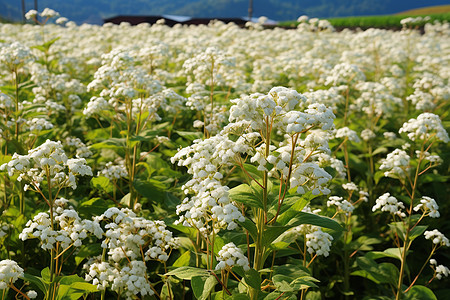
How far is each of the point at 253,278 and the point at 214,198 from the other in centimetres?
56

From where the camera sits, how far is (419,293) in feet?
14.0

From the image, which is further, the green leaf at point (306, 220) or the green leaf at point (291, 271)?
the green leaf at point (291, 271)

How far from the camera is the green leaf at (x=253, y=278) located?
2.76 meters

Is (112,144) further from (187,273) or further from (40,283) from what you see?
(187,273)

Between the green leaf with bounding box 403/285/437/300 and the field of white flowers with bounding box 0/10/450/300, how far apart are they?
0.01 metres

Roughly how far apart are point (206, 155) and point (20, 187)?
8.50 feet

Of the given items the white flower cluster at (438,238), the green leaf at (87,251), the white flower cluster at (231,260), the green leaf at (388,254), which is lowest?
the green leaf at (388,254)

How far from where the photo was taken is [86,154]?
17.5ft

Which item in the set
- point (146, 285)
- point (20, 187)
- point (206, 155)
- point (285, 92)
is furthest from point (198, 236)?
point (20, 187)

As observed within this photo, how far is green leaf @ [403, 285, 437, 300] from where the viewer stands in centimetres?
420

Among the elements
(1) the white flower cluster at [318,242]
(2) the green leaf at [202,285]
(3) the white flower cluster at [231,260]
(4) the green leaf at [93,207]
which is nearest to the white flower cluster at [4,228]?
(4) the green leaf at [93,207]

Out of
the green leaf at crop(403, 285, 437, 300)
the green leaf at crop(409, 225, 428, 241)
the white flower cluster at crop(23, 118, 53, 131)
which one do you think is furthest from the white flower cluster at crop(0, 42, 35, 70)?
the green leaf at crop(403, 285, 437, 300)

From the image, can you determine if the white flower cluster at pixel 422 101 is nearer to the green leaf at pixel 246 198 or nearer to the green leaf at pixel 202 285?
the green leaf at pixel 246 198

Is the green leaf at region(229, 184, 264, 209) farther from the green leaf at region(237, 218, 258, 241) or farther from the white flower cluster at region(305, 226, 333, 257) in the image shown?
the white flower cluster at region(305, 226, 333, 257)
